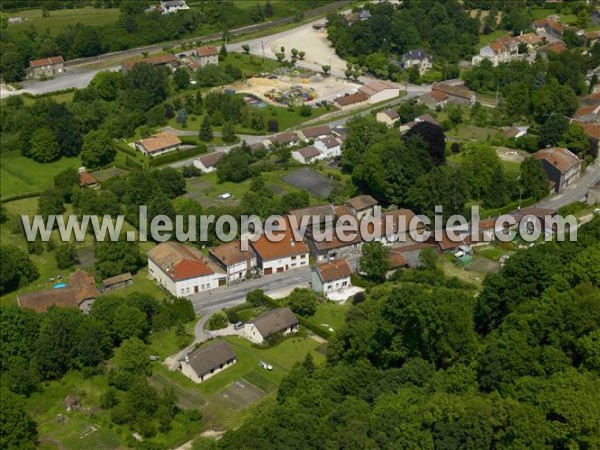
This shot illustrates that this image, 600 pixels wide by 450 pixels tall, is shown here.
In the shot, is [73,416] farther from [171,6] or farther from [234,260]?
[171,6]

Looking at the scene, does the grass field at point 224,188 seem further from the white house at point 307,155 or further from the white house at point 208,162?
the white house at point 307,155

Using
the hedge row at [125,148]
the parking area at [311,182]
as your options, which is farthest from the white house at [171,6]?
the parking area at [311,182]

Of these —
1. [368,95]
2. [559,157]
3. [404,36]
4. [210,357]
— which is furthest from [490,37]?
[210,357]

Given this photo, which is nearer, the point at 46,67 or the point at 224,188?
the point at 224,188

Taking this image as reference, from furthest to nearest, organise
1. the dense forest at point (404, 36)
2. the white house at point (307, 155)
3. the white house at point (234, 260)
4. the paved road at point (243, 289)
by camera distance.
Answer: the dense forest at point (404, 36) → the white house at point (307, 155) → the white house at point (234, 260) → the paved road at point (243, 289)

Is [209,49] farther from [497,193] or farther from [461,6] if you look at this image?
[497,193]

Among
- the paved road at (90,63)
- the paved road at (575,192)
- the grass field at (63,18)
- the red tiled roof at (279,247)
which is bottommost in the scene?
the paved road at (575,192)

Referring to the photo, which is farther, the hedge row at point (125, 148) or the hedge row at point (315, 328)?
the hedge row at point (125, 148)

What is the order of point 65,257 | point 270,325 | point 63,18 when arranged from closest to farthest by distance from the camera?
point 270,325
point 65,257
point 63,18

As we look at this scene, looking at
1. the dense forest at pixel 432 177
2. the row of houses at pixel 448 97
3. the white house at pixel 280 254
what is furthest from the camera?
the row of houses at pixel 448 97
